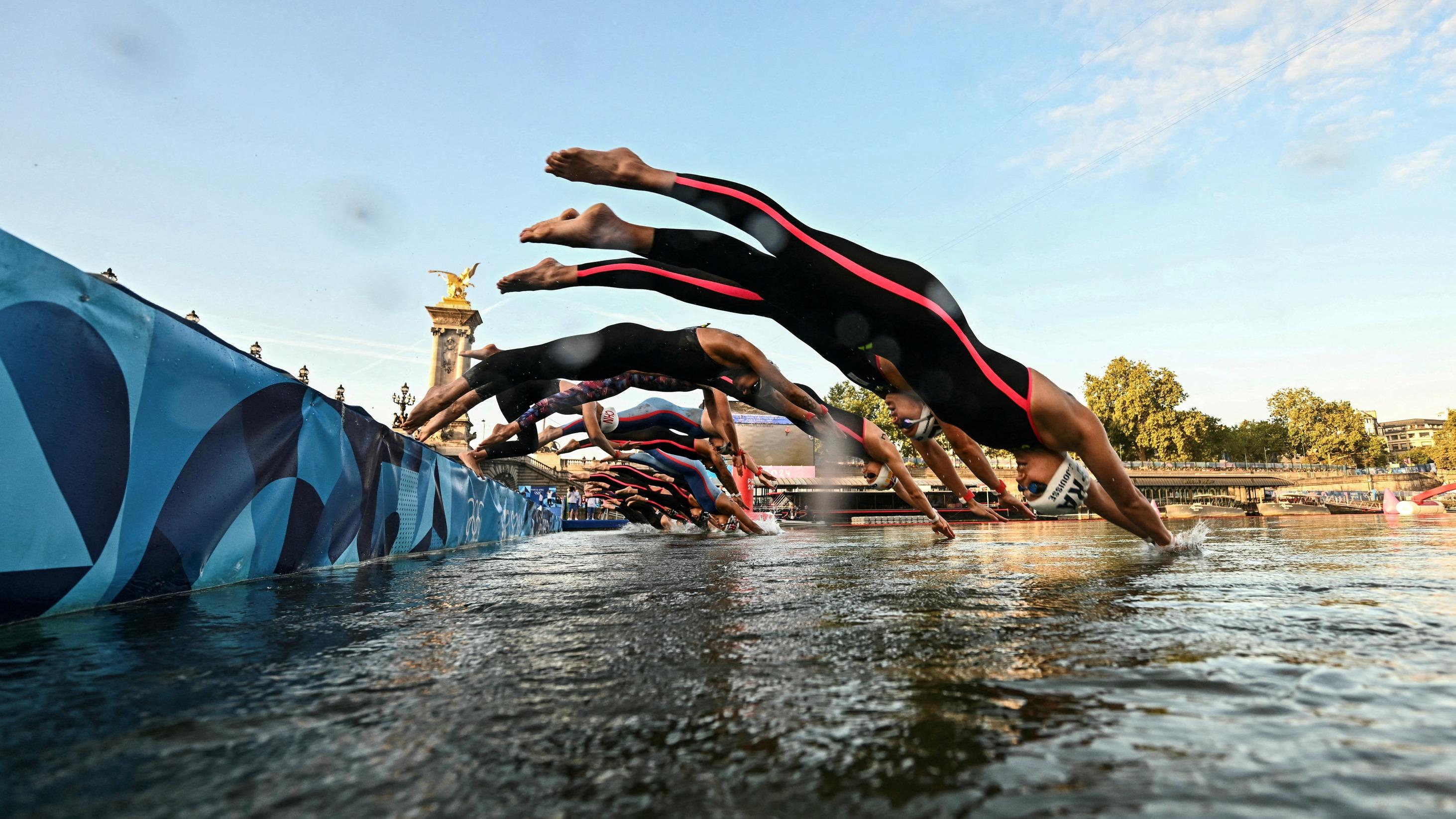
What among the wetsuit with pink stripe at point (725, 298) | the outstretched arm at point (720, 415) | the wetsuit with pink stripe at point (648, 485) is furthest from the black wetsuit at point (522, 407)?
the wetsuit with pink stripe at point (648, 485)

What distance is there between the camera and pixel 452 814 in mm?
875

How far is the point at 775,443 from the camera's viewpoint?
58125 millimetres

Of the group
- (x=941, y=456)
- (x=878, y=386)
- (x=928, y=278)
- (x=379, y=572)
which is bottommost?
(x=379, y=572)

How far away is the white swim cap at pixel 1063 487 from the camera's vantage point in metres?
5.01

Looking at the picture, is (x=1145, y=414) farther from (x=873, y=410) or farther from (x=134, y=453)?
(x=134, y=453)

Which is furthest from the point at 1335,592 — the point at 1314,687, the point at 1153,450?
the point at 1153,450

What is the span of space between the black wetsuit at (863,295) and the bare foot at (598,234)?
123 millimetres

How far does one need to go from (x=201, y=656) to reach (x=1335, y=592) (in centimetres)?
396

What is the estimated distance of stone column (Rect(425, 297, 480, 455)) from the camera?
43.5 meters

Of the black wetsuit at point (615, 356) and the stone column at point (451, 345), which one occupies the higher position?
the stone column at point (451, 345)

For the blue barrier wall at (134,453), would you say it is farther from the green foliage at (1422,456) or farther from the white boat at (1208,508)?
the green foliage at (1422,456)

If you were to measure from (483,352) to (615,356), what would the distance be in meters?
2.59

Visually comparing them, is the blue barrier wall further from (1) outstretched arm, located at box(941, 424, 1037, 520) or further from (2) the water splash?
(2) the water splash

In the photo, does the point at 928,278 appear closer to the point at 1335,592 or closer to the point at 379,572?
the point at 1335,592
